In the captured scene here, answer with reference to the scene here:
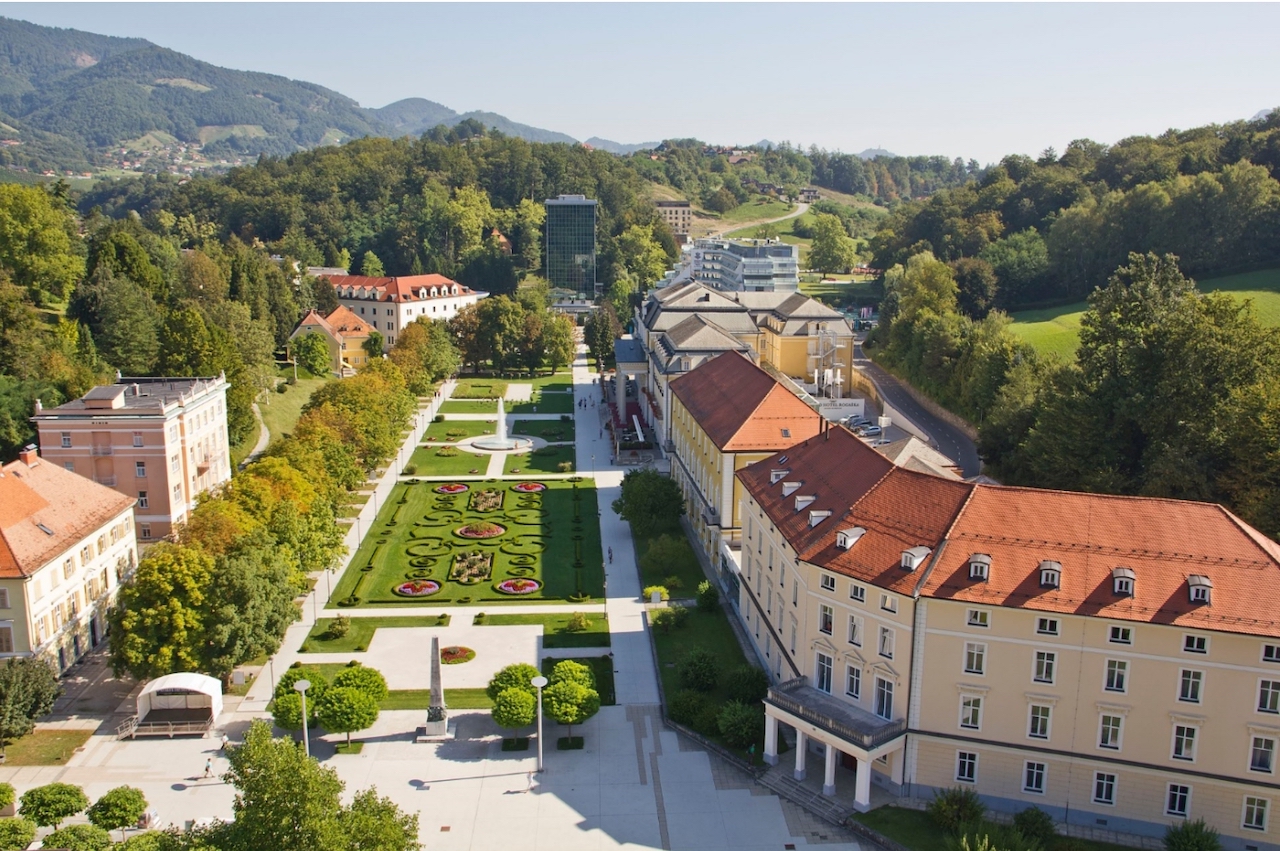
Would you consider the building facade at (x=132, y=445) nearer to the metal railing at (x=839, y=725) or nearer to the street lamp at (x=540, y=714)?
the street lamp at (x=540, y=714)

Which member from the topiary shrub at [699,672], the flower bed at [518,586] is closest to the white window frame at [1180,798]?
the topiary shrub at [699,672]

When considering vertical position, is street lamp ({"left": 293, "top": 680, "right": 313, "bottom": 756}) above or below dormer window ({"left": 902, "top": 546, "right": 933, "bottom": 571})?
below

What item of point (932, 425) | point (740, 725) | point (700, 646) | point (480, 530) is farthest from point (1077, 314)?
point (740, 725)

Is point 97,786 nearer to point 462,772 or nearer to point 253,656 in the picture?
point 253,656

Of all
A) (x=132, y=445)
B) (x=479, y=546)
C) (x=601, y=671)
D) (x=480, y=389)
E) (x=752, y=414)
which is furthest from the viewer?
(x=480, y=389)

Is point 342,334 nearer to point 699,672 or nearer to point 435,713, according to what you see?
point 435,713

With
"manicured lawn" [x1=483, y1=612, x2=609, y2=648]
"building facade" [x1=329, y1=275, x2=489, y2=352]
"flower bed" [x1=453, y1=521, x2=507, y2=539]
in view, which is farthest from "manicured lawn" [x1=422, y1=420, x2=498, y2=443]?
"manicured lawn" [x1=483, y1=612, x2=609, y2=648]

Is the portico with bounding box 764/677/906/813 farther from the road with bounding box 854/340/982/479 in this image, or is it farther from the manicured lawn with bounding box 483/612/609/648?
the road with bounding box 854/340/982/479
